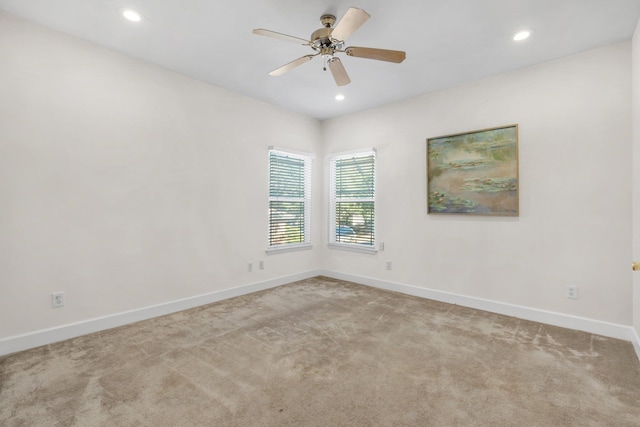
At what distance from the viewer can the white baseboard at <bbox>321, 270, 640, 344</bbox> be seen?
2674mm

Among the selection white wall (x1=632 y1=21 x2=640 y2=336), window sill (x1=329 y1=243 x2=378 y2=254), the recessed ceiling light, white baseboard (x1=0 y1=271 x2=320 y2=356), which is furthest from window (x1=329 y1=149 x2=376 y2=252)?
the recessed ceiling light

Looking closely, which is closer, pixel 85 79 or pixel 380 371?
pixel 380 371

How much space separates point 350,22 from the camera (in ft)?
6.20

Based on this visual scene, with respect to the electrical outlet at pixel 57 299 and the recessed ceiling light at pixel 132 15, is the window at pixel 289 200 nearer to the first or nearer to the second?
the recessed ceiling light at pixel 132 15

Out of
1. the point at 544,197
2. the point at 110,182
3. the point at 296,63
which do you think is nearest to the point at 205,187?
the point at 110,182

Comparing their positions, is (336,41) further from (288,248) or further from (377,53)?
(288,248)

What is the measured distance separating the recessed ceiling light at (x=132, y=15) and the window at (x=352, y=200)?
3071 millimetres

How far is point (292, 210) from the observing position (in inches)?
187

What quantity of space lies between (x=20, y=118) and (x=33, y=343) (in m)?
1.85

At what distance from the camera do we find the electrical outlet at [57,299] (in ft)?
8.48

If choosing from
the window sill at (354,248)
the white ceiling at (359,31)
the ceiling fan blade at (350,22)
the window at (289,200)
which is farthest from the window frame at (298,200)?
the ceiling fan blade at (350,22)

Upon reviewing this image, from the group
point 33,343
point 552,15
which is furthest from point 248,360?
point 552,15

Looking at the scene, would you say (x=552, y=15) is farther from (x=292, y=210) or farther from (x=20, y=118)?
(x=20, y=118)

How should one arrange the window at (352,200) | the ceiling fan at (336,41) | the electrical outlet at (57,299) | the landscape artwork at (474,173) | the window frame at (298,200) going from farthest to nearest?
the window at (352,200), the window frame at (298,200), the landscape artwork at (474,173), the electrical outlet at (57,299), the ceiling fan at (336,41)
